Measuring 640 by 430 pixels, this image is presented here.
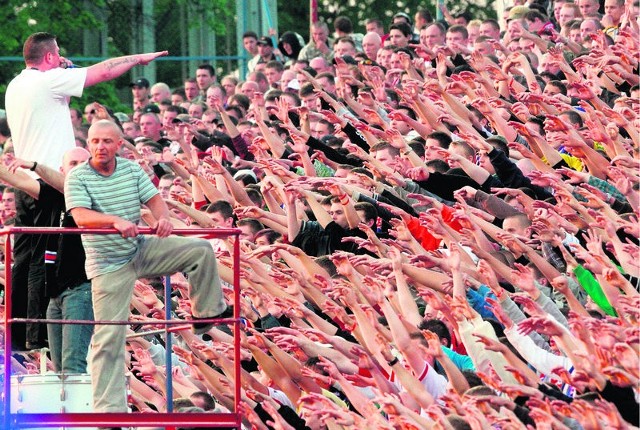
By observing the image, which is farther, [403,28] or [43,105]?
[403,28]

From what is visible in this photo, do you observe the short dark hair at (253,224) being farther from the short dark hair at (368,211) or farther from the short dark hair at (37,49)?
the short dark hair at (37,49)

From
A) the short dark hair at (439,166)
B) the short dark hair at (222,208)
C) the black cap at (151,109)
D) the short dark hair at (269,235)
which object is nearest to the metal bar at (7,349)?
the short dark hair at (269,235)

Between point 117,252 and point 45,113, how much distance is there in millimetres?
1294

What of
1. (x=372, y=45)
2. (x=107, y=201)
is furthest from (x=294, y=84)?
(x=107, y=201)

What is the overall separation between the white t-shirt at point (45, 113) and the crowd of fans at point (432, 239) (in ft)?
4.55

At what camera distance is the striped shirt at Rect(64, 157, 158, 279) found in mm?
9219

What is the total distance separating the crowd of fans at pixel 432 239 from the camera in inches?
353

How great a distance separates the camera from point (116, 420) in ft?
29.4

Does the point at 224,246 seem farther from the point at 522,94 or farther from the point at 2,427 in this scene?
the point at 2,427

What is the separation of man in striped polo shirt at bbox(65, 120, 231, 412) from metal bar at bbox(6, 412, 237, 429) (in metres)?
0.14

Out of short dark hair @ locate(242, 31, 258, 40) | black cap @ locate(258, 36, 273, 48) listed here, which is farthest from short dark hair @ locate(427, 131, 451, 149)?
short dark hair @ locate(242, 31, 258, 40)

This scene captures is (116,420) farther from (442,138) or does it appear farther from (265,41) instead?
(265,41)

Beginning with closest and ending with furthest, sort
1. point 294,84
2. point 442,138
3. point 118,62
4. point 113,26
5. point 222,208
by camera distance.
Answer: point 118,62 < point 442,138 < point 222,208 < point 294,84 < point 113,26

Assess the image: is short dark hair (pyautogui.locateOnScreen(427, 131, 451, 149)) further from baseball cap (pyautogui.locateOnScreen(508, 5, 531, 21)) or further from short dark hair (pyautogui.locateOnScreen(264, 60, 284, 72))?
short dark hair (pyautogui.locateOnScreen(264, 60, 284, 72))
